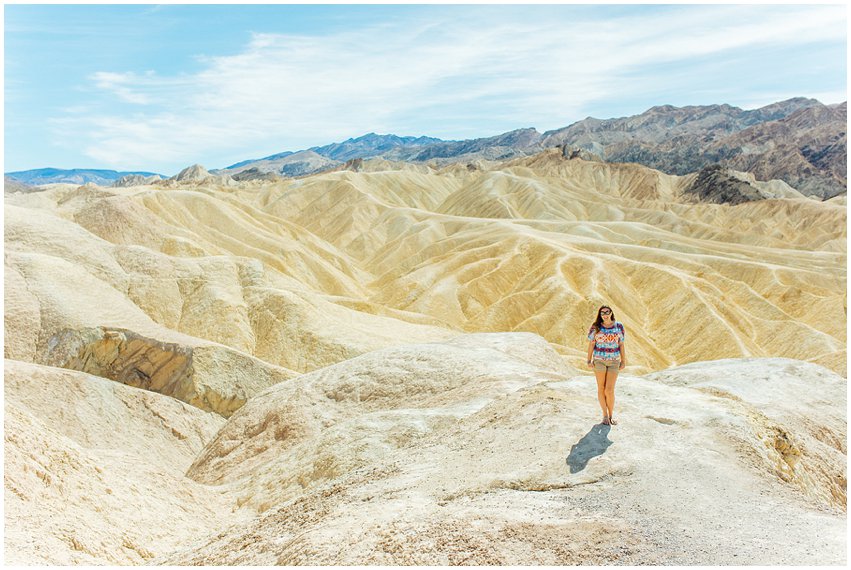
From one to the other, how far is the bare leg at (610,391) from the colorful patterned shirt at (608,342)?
0.29m

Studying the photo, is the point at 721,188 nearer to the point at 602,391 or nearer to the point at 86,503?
the point at 602,391

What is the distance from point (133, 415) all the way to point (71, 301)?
1156 centimetres

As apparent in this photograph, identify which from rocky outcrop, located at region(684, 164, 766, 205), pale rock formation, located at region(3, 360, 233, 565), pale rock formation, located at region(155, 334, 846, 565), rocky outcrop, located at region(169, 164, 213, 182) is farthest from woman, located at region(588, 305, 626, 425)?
rocky outcrop, located at region(169, 164, 213, 182)

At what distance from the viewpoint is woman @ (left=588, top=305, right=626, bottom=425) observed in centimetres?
1135

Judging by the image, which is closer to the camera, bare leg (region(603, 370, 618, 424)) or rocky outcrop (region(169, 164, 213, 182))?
bare leg (region(603, 370, 618, 424))

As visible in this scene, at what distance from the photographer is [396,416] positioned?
17.0 meters

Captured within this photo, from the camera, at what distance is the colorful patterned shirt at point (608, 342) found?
11344mm

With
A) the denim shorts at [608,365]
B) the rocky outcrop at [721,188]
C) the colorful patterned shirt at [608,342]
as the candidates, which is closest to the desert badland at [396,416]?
the denim shorts at [608,365]

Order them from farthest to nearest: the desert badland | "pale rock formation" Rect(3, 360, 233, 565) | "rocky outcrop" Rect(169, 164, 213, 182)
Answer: "rocky outcrop" Rect(169, 164, 213, 182)
"pale rock formation" Rect(3, 360, 233, 565)
the desert badland

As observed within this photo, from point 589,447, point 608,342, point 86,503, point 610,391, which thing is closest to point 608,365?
point 608,342

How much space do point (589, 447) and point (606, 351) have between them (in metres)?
1.63

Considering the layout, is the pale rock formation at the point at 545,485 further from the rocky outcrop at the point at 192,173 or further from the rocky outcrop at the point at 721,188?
the rocky outcrop at the point at 192,173

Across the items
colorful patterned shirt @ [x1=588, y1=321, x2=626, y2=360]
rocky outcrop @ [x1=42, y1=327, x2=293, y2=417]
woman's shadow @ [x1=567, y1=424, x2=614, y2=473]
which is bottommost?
rocky outcrop @ [x1=42, y1=327, x2=293, y2=417]

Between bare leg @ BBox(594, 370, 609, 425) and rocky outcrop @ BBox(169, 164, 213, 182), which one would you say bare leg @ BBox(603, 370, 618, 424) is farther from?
rocky outcrop @ BBox(169, 164, 213, 182)
